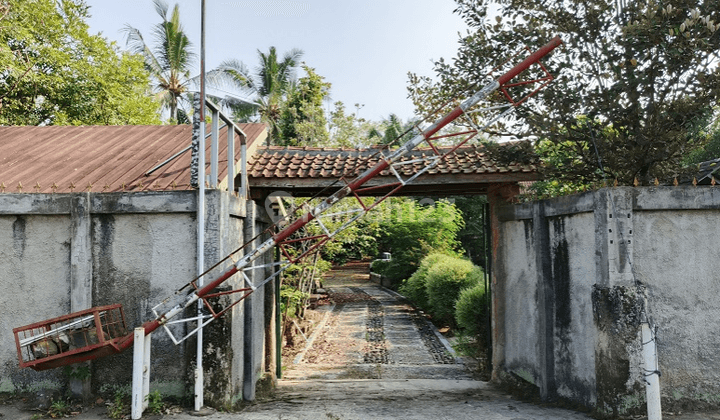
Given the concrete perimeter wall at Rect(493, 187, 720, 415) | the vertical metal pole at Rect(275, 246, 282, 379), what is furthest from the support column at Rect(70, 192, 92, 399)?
the concrete perimeter wall at Rect(493, 187, 720, 415)

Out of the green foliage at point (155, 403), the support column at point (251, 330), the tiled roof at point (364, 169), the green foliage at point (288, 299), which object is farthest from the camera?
the green foliage at point (288, 299)

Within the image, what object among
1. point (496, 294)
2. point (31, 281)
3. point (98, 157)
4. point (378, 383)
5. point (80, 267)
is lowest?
point (378, 383)

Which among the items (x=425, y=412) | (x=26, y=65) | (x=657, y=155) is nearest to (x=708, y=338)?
(x=657, y=155)

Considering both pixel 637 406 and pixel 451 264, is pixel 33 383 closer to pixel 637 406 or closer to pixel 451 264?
pixel 637 406

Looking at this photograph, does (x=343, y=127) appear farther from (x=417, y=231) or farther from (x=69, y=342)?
(x=69, y=342)

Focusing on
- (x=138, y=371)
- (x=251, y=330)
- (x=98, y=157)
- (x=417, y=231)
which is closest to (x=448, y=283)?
(x=417, y=231)

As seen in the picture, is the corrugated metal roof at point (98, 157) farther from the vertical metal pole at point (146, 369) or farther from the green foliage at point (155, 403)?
the green foliage at point (155, 403)

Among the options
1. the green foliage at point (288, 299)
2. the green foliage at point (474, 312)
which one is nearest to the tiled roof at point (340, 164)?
the green foliage at point (474, 312)

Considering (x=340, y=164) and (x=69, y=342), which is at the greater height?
(x=340, y=164)

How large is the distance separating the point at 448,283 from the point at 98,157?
9.88m

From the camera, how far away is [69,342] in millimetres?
6227

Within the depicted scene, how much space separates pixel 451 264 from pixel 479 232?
447 inches

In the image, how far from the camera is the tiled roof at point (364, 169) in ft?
27.7

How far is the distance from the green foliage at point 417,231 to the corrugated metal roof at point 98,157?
39.7ft
